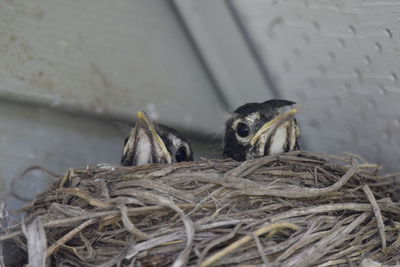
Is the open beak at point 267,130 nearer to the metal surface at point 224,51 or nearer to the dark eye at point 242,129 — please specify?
the dark eye at point 242,129

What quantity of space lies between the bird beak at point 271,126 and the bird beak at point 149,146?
0.25 meters

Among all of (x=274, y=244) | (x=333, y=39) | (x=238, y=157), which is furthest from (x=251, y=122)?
(x=274, y=244)

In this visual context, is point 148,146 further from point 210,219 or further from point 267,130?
point 210,219

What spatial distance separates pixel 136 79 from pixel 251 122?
43cm

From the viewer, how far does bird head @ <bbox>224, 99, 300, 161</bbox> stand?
2064 mm

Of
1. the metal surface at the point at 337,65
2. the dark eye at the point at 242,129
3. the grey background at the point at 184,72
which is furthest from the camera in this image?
the dark eye at the point at 242,129

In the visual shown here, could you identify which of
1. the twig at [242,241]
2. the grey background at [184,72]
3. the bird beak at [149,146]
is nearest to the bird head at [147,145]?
the bird beak at [149,146]

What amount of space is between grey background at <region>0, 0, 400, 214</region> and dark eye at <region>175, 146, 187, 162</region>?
6.9 inches

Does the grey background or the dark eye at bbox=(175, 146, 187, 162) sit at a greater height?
the grey background

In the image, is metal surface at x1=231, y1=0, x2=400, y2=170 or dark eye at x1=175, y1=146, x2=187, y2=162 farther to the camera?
dark eye at x1=175, y1=146, x2=187, y2=162

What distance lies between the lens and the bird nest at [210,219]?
61.2 inches

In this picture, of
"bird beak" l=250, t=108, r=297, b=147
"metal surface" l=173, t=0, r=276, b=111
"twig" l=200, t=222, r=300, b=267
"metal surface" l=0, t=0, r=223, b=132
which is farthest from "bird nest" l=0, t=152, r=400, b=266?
"metal surface" l=173, t=0, r=276, b=111

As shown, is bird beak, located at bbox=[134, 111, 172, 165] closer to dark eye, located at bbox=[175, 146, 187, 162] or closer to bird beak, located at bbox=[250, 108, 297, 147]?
dark eye, located at bbox=[175, 146, 187, 162]

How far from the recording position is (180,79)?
2.39 m
